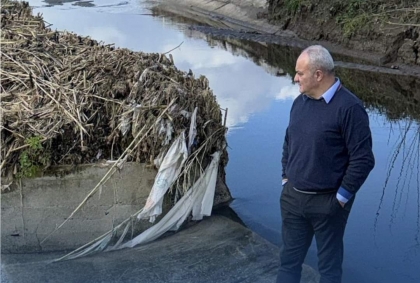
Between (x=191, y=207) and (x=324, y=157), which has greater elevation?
(x=324, y=157)

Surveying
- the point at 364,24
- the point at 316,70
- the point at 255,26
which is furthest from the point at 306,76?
the point at 255,26

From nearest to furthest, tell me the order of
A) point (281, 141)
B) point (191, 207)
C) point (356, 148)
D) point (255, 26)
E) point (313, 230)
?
point (356, 148), point (313, 230), point (191, 207), point (281, 141), point (255, 26)

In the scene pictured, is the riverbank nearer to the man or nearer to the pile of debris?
the pile of debris

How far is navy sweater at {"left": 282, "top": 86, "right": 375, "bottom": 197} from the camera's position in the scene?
4047 mm

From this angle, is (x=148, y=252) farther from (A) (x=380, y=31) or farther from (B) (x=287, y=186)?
(A) (x=380, y=31)

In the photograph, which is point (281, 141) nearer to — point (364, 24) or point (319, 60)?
point (319, 60)

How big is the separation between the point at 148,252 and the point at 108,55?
8.07 feet

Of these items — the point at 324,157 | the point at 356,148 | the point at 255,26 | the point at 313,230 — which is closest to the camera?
the point at 356,148

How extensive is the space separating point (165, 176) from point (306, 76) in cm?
239

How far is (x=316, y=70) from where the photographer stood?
4098mm

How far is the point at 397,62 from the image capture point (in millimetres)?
15203

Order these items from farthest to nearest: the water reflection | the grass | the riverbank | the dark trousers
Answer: the riverbank
the water reflection
the grass
the dark trousers

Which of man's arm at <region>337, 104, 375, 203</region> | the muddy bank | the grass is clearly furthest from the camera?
the muddy bank

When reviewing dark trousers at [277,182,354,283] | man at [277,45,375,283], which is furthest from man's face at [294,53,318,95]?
dark trousers at [277,182,354,283]
